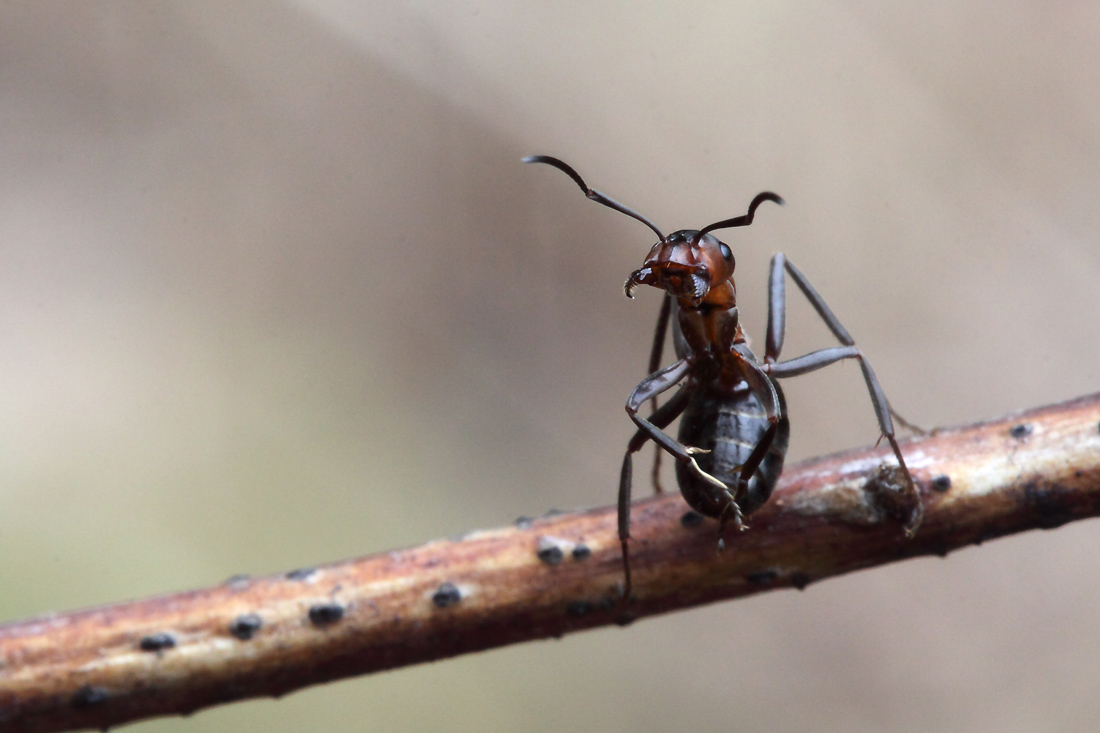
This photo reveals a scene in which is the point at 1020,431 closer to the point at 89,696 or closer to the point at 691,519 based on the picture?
the point at 691,519

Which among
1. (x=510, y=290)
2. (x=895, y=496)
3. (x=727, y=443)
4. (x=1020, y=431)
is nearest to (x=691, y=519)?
(x=727, y=443)

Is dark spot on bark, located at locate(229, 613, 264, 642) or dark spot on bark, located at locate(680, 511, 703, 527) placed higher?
dark spot on bark, located at locate(680, 511, 703, 527)

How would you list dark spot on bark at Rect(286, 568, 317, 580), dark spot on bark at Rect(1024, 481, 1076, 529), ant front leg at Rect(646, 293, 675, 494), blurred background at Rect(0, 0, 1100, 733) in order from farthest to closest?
blurred background at Rect(0, 0, 1100, 733), ant front leg at Rect(646, 293, 675, 494), dark spot on bark at Rect(286, 568, 317, 580), dark spot on bark at Rect(1024, 481, 1076, 529)

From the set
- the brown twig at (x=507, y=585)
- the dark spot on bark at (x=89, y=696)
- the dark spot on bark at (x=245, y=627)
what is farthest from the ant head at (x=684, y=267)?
the dark spot on bark at (x=89, y=696)

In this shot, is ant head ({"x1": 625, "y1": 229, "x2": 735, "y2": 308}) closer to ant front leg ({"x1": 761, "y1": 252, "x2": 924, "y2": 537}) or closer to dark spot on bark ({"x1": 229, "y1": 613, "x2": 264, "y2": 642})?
ant front leg ({"x1": 761, "y1": 252, "x2": 924, "y2": 537})

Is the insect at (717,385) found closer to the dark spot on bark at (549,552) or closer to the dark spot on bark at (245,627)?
the dark spot on bark at (549,552)

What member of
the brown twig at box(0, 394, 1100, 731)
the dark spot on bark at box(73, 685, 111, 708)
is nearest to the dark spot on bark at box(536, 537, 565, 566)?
the brown twig at box(0, 394, 1100, 731)

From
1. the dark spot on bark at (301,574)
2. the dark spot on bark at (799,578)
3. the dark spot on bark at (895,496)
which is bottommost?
the dark spot on bark at (799,578)
